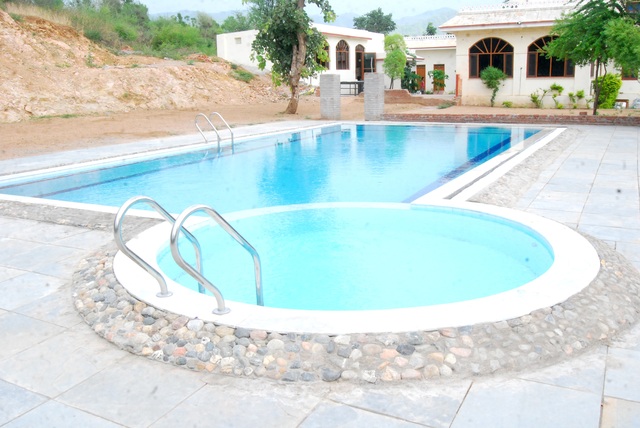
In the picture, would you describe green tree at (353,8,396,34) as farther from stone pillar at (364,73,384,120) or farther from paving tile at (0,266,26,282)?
paving tile at (0,266,26,282)

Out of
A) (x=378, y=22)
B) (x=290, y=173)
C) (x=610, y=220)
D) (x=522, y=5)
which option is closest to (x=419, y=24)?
(x=378, y=22)

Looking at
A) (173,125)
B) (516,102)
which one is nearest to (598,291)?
(173,125)

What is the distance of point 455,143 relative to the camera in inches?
586

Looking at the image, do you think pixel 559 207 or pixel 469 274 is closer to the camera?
pixel 469 274

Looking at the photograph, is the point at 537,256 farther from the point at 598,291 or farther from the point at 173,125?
the point at 173,125

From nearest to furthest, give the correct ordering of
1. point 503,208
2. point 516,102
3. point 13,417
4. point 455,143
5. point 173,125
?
point 13,417
point 503,208
point 455,143
point 173,125
point 516,102

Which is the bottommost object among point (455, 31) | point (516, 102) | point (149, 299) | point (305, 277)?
point (305, 277)

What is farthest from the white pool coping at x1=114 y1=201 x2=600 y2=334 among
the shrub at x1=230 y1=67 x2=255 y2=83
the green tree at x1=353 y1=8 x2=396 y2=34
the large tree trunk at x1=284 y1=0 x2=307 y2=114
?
the green tree at x1=353 y1=8 x2=396 y2=34

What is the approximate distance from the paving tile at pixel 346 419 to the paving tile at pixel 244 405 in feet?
0.19

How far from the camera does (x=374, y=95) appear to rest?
20.3 meters

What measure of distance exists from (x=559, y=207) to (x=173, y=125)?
15.0m

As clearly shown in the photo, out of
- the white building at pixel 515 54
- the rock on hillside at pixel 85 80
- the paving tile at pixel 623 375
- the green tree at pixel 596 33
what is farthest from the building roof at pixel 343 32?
the paving tile at pixel 623 375

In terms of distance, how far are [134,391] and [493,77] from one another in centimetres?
2288

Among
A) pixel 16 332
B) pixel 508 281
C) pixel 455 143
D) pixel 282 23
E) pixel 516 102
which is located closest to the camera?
→ pixel 16 332
